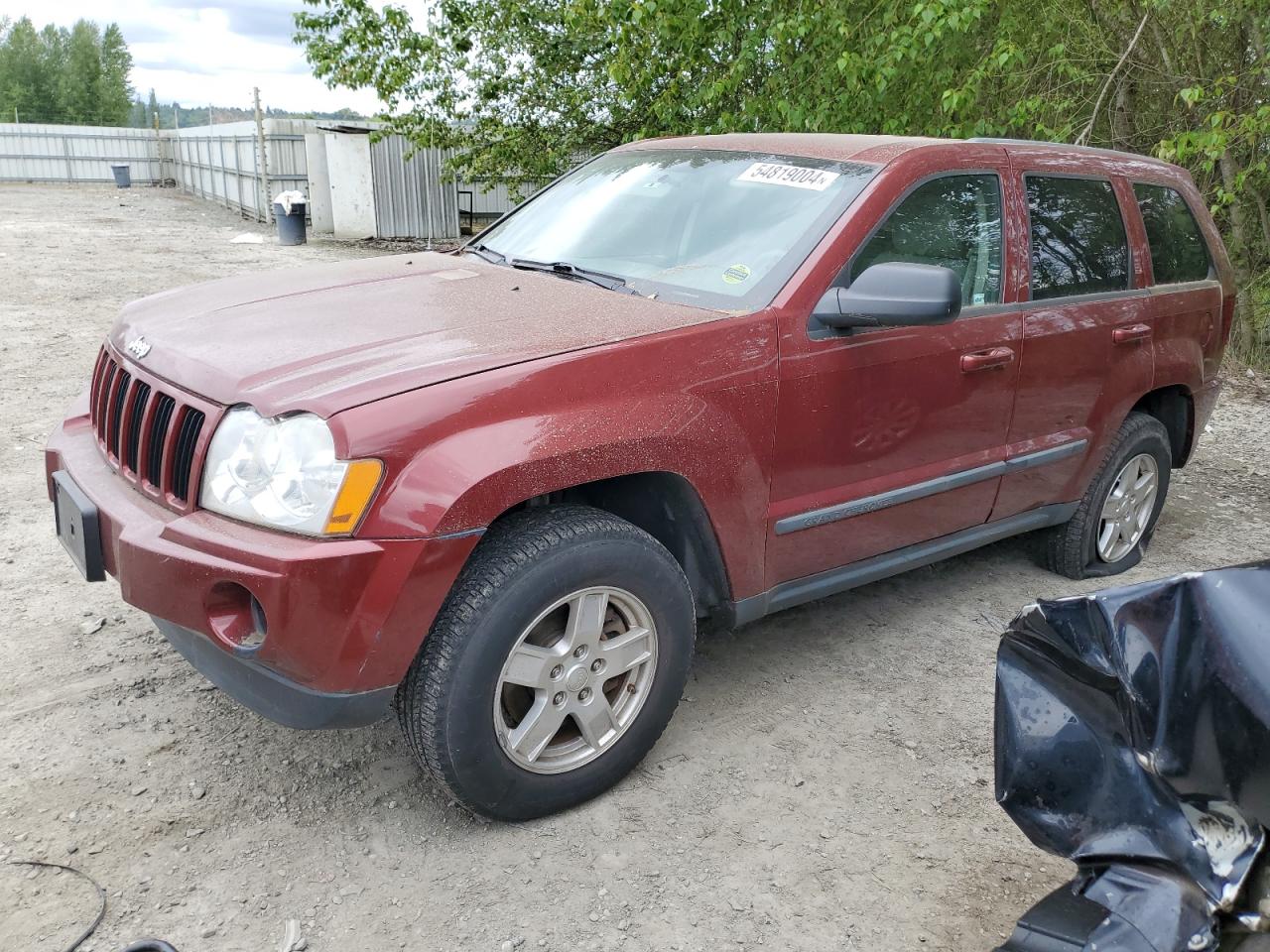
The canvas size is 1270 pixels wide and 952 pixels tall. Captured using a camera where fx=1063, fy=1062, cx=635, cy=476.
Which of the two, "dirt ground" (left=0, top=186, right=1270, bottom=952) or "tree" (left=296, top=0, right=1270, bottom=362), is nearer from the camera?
"dirt ground" (left=0, top=186, right=1270, bottom=952)

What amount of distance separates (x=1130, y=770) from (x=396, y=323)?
83.0 inches

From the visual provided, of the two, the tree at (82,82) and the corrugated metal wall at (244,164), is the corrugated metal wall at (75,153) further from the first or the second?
the tree at (82,82)

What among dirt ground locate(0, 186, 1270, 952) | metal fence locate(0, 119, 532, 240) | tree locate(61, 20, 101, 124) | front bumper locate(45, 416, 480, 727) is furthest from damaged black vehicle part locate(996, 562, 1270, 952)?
tree locate(61, 20, 101, 124)

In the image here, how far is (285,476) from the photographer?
7.97 feet

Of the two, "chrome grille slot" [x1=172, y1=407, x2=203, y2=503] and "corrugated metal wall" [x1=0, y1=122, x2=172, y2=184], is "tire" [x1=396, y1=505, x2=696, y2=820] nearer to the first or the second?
"chrome grille slot" [x1=172, y1=407, x2=203, y2=503]

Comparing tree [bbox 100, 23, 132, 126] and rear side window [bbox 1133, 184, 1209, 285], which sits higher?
tree [bbox 100, 23, 132, 126]

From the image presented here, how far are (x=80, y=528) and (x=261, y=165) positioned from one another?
20.6 m

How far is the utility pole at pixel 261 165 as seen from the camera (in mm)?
20906

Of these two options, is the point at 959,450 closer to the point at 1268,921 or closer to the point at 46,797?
the point at 1268,921

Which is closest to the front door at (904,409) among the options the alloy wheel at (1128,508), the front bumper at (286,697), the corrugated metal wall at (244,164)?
the alloy wheel at (1128,508)

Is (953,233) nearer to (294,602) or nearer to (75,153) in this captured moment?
(294,602)

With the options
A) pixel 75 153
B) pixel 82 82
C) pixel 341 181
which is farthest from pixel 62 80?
pixel 341 181

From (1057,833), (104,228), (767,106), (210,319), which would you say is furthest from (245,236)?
(1057,833)

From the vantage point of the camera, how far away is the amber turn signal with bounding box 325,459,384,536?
7.78ft
